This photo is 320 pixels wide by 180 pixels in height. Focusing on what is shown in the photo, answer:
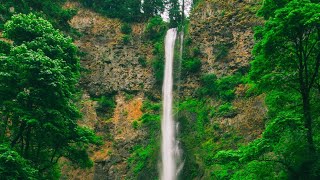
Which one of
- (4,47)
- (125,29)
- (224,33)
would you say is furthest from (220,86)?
(4,47)

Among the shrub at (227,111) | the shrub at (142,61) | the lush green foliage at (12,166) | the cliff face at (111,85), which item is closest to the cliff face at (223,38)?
the shrub at (227,111)

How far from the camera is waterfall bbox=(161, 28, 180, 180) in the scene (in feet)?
95.9

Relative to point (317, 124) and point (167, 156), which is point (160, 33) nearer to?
point (167, 156)

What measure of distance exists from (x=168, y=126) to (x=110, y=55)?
12184 millimetres

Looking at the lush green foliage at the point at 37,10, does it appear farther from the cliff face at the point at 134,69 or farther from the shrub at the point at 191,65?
the shrub at the point at 191,65

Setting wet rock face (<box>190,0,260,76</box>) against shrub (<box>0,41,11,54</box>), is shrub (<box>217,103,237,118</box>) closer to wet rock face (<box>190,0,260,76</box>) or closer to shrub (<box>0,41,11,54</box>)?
wet rock face (<box>190,0,260,76</box>)

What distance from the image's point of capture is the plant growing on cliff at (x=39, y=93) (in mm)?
14633

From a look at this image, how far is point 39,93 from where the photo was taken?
1491cm

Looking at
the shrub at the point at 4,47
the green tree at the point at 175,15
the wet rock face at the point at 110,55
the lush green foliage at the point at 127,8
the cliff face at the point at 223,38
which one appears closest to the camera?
the shrub at the point at 4,47

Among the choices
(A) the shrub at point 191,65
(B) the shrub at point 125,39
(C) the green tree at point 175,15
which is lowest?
(A) the shrub at point 191,65

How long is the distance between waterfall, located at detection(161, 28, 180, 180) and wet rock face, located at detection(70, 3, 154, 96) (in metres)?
2.02

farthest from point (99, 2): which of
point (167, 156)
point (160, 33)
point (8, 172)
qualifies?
point (8, 172)

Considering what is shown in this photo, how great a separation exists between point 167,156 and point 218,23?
15672mm

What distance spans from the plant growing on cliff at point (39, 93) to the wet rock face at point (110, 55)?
68.5ft
